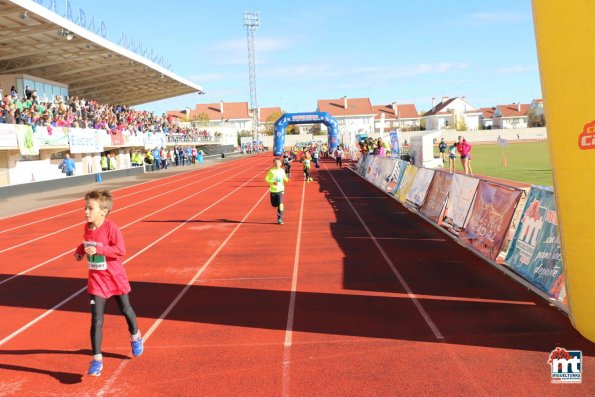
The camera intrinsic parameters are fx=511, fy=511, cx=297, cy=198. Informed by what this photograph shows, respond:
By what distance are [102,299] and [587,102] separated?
4.66m

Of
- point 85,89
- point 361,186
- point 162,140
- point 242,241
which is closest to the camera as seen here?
point 242,241

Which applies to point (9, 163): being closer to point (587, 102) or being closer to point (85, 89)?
point (85, 89)

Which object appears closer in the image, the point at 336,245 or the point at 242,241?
the point at 336,245

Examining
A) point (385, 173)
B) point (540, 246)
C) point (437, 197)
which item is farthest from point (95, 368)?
point (385, 173)

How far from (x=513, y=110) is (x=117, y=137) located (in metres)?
112

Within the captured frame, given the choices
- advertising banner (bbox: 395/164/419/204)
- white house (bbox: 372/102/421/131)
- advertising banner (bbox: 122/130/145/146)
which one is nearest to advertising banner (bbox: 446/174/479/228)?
advertising banner (bbox: 395/164/419/204)

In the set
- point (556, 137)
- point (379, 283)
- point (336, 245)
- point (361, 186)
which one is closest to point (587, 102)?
point (556, 137)

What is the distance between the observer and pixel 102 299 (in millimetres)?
4629

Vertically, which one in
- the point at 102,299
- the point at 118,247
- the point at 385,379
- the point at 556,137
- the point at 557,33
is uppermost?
the point at 557,33

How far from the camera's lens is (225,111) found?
135 meters

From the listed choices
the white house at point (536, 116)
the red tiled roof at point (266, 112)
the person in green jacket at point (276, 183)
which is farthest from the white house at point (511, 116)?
the person in green jacket at point (276, 183)

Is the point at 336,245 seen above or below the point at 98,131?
below

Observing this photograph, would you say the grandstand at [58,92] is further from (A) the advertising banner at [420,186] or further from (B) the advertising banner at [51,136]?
(A) the advertising banner at [420,186]

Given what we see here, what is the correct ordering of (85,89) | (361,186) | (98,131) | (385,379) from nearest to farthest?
(385,379), (361,186), (98,131), (85,89)
